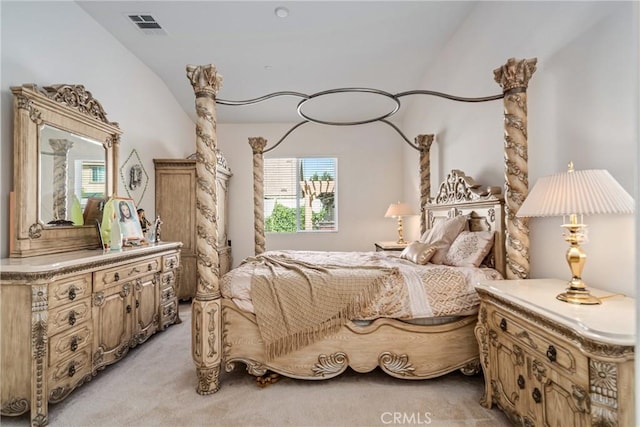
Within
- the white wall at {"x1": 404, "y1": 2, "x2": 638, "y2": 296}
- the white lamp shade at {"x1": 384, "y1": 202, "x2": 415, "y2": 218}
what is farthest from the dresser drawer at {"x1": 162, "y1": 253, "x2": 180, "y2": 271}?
the white wall at {"x1": 404, "y1": 2, "x2": 638, "y2": 296}

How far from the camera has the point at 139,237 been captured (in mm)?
2781

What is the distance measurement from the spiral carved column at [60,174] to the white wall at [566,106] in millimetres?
3261

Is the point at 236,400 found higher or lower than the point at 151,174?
lower

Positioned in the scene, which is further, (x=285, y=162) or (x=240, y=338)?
(x=285, y=162)

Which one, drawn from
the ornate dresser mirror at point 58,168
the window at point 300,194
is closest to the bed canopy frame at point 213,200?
the ornate dresser mirror at point 58,168

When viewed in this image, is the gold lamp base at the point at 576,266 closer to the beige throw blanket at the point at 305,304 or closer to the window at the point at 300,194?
the beige throw blanket at the point at 305,304

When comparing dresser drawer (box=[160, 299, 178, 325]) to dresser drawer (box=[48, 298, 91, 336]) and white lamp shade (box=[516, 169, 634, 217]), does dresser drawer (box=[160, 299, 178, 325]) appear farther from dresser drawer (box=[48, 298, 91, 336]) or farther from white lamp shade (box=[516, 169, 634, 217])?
white lamp shade (box=[516, 169, 634, 217])

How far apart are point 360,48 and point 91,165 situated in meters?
3.05

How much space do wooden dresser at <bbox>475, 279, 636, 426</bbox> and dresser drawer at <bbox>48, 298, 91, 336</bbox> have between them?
2.59m

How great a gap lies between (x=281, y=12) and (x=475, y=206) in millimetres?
2573

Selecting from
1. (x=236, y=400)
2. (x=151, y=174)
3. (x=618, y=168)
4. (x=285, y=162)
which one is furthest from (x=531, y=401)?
(x=285, y=162)

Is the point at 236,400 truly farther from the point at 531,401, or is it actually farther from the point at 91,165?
the point at 91,165

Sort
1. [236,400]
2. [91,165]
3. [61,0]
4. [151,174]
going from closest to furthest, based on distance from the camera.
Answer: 1. [236,400]
2. [61,0]
3. [91,165]
4. [151,174]

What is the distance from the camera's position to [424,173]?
386 centimetres
